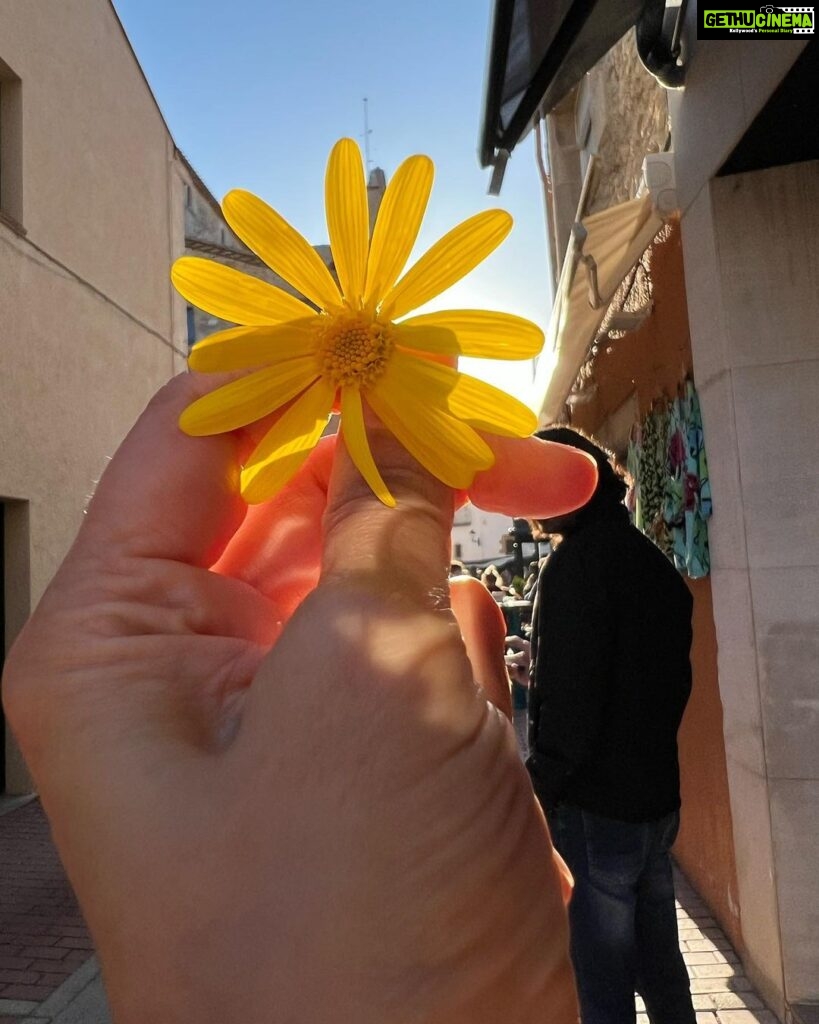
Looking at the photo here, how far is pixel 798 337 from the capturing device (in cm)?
289

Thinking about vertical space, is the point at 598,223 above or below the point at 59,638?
above

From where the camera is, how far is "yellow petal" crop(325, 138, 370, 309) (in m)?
0.96

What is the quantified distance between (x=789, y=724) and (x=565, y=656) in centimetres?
102

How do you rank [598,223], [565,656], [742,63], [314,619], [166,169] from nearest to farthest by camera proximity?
[314,619] → [565,656] → [742,63] → [598,223] → [166,169]

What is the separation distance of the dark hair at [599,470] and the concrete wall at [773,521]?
558mm

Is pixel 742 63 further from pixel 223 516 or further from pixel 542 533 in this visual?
pixel 223 516

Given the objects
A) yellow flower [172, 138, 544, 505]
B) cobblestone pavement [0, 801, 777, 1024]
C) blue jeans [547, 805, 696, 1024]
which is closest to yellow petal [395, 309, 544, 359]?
yellow flower [172, 138, 544, 505]

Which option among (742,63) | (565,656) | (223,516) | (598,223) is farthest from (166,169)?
(223,516)

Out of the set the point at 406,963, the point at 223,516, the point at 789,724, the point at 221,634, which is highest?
the point at 223,516

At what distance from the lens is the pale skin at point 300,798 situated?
718 mm

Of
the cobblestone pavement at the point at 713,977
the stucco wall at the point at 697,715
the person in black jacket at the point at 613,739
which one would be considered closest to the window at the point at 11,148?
the stucco wall at the point at 697,715

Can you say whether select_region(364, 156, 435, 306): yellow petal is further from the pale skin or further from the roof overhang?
the roof overhang

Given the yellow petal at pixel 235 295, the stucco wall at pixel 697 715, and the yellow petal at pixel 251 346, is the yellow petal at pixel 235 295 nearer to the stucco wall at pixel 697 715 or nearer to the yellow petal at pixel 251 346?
the yellow petal at pixel 251 346

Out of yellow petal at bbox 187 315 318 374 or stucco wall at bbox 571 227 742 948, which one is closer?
yellow petal at bbox 187 315 318 374
